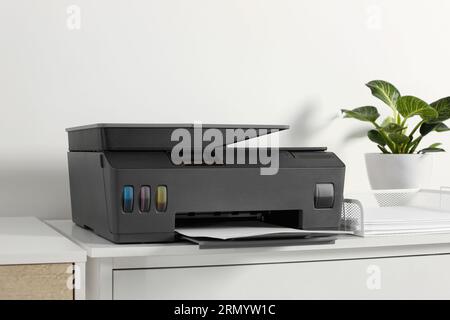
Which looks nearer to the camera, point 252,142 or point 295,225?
point 295,225

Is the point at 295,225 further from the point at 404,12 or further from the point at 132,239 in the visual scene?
the point at 404,12

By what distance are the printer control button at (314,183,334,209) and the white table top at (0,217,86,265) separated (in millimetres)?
465

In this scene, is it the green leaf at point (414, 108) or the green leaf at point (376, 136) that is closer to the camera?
the green leaf at point (414, 108)

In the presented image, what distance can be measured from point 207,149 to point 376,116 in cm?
71

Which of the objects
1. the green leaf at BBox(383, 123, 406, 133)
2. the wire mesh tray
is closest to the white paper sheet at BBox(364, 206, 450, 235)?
the wire mesh tray

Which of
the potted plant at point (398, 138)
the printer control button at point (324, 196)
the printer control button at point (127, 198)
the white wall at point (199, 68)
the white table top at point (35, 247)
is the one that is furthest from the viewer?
the potted plant at point (398, 138)

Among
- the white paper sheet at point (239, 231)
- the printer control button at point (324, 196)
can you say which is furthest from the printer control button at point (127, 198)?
the printer control button at point (324, 196)

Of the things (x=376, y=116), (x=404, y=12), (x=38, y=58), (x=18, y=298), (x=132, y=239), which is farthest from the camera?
(x=404, y=12)

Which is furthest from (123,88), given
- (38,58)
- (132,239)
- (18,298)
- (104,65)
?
(18,298)

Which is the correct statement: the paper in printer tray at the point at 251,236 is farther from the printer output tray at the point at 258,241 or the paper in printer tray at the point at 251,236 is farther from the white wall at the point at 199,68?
the white wall at the point at 199,68

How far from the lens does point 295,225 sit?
4.49 feet

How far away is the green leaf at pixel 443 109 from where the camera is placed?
5.95 feet

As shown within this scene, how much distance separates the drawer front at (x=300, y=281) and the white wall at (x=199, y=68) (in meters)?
0.57

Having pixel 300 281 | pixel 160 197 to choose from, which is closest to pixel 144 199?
pixel 160 197
